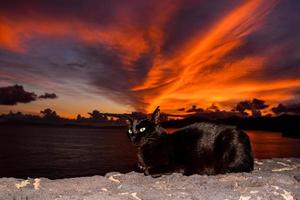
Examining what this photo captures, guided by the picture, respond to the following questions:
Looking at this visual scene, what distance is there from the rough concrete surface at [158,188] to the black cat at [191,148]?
71cm

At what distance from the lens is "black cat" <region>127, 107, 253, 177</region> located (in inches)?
293

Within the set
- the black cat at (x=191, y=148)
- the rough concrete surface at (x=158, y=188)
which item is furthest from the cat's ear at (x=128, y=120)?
the rough concrete surface at (x=158, y=188)

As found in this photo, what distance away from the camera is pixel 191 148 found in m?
7.72

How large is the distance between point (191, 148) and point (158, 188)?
1.97 m

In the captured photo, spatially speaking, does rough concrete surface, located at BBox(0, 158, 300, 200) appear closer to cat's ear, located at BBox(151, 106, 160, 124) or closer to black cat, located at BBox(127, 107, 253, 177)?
black cat, located at BBox(127, 107, 253, 177)

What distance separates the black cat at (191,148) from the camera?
7.44 metres

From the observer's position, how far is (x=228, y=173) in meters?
7.15

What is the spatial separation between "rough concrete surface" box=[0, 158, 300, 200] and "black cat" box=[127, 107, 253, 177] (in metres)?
0.71

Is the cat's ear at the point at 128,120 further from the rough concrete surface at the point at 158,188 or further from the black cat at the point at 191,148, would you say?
the rough concrete surface at the point at 158,188

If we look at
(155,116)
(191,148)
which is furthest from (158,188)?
(155,116)

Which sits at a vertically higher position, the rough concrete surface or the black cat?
the black cat

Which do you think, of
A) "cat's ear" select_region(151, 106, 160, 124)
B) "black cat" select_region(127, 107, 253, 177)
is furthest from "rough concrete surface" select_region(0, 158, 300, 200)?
"cat's ear" select_region(151, 106, 160, 124)

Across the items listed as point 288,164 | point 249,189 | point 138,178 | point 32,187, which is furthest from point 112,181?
point 288,164

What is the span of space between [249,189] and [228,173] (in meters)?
1.62
